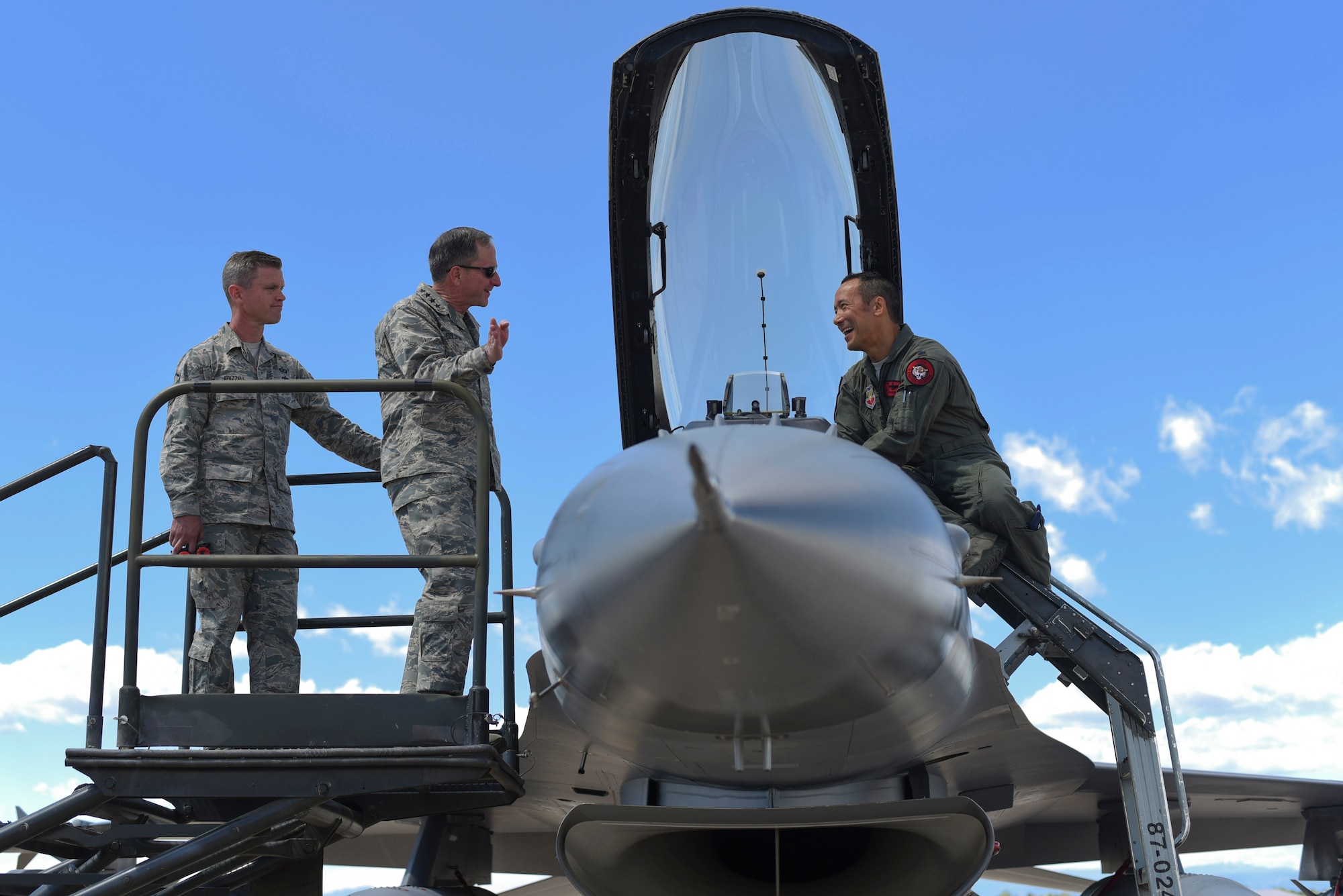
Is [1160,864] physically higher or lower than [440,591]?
lower

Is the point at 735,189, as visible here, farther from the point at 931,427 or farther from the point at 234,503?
the point at 234,503

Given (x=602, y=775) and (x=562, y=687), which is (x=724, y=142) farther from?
(x=562, y=687)

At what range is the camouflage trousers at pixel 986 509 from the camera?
414 centimetres

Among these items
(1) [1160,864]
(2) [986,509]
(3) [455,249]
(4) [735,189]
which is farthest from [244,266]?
(1) [1160,864]

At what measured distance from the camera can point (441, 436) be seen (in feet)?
14.5

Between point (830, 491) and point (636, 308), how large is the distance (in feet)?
9.76

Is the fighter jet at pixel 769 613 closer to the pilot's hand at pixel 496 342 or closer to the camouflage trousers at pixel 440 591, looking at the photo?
the camouflage trousers at pixel 440 591

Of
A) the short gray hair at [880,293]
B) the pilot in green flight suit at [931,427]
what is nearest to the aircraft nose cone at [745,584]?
the pilot in green flight suit at [931,427]

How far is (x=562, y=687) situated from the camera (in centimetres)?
271

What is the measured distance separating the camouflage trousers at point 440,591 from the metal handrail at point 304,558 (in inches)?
7.0

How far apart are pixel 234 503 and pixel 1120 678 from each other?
355cm

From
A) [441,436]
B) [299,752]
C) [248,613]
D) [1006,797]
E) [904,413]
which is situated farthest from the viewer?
[248,613]

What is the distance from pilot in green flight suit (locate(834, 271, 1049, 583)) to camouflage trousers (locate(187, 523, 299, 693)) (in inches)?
95.3

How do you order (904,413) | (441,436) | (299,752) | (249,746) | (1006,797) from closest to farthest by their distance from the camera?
(299,752) < (249,746) < (904,413) < (441,436) < (1006,797)
